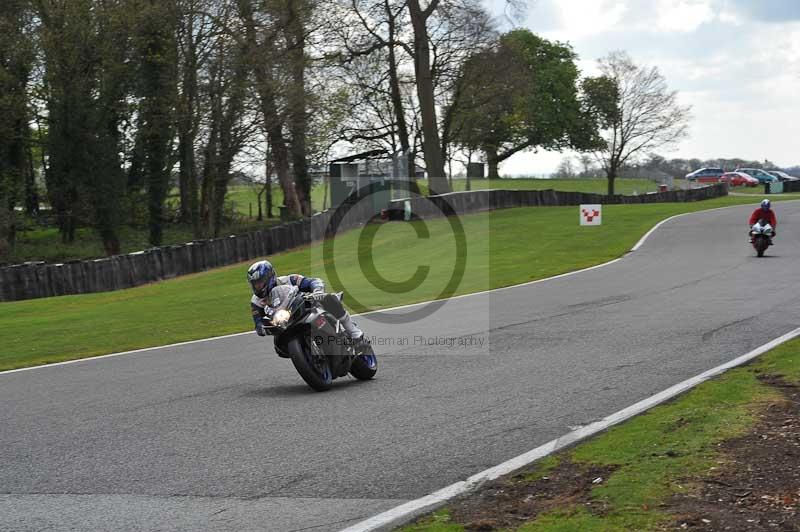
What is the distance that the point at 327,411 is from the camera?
9281 mm

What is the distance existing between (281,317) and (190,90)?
34624 millimetres

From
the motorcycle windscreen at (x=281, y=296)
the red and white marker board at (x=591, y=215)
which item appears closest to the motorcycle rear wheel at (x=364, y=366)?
the motorcycle windscreen at (x=281, y=296)

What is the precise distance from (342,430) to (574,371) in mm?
3531

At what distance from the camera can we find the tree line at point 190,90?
136 feet

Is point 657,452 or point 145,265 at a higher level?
point 145,265

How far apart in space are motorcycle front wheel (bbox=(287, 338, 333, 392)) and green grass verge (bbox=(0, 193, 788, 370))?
6157mm

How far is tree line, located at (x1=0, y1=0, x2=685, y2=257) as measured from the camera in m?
41.3

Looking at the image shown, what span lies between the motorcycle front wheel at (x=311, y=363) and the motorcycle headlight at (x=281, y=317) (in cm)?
42

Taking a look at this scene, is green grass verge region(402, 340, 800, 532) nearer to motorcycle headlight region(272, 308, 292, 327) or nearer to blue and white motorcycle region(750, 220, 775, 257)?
motorcycle headlight region(272, 308, 292, 327)

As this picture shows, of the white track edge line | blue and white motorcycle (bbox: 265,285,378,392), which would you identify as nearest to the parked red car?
the white track edge line

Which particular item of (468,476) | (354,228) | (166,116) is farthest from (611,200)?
(468,476)
